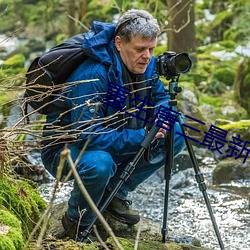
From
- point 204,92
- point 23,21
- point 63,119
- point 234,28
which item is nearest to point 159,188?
point 63,119

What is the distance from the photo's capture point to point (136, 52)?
327cm

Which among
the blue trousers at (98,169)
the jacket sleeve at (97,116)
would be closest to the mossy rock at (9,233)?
the blue trousers at (98,169)

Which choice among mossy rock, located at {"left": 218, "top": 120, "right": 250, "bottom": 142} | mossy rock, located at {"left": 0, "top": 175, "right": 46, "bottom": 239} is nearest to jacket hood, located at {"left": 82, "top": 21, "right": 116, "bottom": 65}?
mossy rock, located at {"left": 0, "top": 175, "right": 46, "bottom": 239}

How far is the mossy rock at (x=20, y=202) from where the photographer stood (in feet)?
9.51

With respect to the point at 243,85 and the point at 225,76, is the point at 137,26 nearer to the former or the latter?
the point at 243,85

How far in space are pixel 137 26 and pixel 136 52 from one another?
15 cm

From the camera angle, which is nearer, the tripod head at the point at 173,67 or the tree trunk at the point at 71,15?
the tripod head at the point at 173,67

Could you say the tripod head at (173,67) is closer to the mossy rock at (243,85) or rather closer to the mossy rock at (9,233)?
the mossy rock at (9,233)

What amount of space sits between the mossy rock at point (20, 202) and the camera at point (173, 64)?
39.3 inches

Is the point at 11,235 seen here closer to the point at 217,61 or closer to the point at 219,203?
the point at 219,203

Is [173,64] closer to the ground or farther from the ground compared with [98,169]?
farther from the ground

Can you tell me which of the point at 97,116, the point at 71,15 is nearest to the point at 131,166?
the point at 97,116

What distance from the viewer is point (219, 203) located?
211 inches

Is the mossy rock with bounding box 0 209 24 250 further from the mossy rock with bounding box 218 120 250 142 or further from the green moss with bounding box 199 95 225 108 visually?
the green moss with bounding box 199 95 225 108
